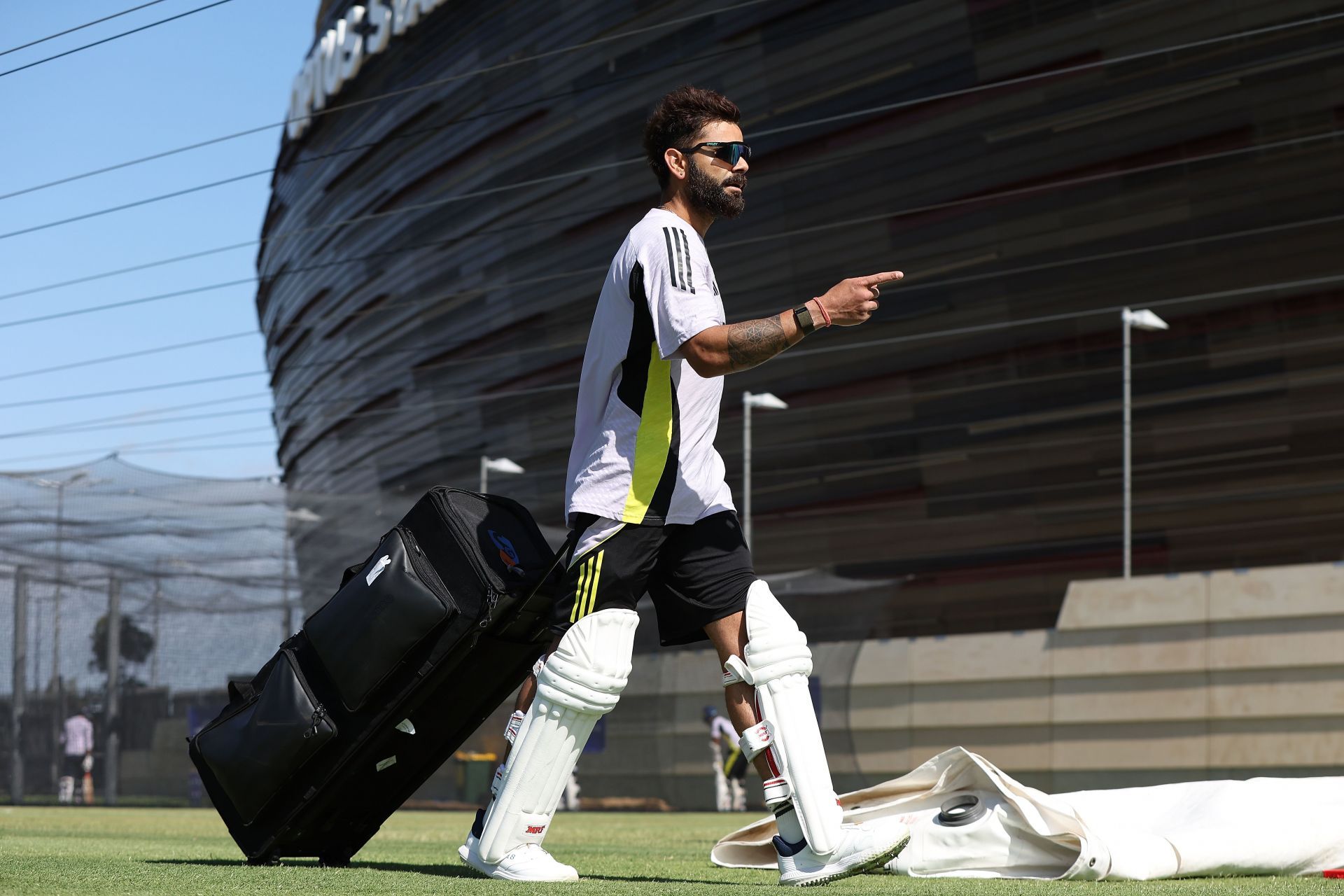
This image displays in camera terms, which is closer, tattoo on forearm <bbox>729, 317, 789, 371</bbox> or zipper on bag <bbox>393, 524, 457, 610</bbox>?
tattoo on forearm <bbox>729, 317, 789, 371</bbox>

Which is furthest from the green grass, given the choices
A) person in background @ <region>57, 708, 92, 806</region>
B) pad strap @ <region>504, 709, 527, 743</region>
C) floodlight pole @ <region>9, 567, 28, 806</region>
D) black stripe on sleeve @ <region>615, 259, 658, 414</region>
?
floodlight pole @ <region>9, 567, 28, 806</region>

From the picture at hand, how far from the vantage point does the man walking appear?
10.4 ft

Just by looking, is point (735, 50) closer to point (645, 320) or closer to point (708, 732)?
point (708, 732)

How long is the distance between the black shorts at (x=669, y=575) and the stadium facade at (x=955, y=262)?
40.2 feet

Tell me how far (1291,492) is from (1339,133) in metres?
4.70

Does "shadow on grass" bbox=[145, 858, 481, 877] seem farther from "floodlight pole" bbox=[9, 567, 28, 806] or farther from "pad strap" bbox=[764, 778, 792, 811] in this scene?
"floodlight pole" bbox=[9, 567, 28, 806]

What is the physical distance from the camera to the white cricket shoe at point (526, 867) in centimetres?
321

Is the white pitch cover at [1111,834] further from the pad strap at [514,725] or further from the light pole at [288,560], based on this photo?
the light pole at [288,560]

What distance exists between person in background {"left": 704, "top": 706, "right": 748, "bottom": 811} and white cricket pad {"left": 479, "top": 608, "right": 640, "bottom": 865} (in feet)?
39.6

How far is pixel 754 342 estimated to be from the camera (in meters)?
3.11

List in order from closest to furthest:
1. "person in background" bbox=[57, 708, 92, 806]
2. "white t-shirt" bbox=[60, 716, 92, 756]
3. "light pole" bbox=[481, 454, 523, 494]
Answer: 1. "person in background" bbox=[57, 708, 92, 806]
2. "white t-shirt" bbox=[60, 716, 92, 756]
3. "light pole" bbox=[481, 454, 523, 494]

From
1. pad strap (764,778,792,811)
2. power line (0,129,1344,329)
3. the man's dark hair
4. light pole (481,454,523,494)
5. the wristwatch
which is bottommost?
pad strap (764,778,792,811)

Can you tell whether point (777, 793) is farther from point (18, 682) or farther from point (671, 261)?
point (18, 682)

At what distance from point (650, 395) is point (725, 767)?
13298mm
